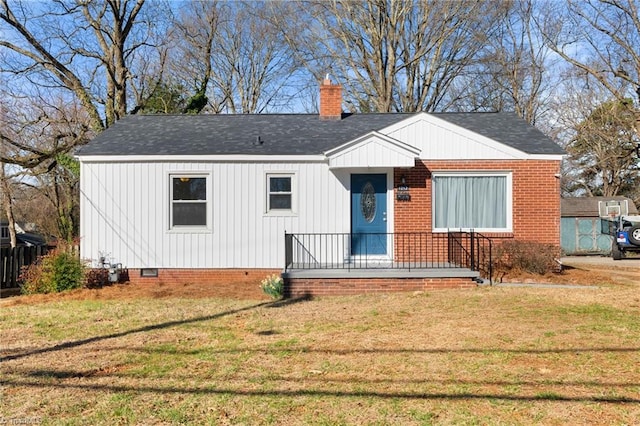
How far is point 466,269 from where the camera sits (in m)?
10.2

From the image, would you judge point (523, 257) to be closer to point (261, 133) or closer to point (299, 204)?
point (299, 204)

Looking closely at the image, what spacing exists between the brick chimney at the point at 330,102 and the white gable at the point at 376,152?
3.29 m

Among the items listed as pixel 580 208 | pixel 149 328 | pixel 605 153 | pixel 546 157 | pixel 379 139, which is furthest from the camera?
pixel 605 153

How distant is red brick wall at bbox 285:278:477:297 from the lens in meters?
10.0

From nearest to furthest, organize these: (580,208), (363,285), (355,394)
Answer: (355,394) → (363,285) → (580,208)

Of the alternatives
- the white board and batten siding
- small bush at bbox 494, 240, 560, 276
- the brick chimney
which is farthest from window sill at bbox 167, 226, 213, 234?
small bush at bbox 494, 240, 560, 276

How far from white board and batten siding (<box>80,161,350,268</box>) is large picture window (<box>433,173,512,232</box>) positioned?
2.24m

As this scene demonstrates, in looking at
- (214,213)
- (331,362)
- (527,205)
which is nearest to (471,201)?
(527,205)

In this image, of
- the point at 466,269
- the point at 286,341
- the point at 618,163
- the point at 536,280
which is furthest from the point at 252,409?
the point at 618,163

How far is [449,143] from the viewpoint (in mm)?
11797

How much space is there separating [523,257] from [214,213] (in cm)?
712

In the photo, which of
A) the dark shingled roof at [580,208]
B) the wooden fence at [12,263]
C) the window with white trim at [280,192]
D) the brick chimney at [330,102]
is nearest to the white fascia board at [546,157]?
the brick chimney at [330,102]

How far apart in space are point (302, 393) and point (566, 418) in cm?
221

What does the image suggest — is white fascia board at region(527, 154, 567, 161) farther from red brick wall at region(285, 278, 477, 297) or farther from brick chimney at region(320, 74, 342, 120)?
brick chimney at region(320, 74, 342, 120)
